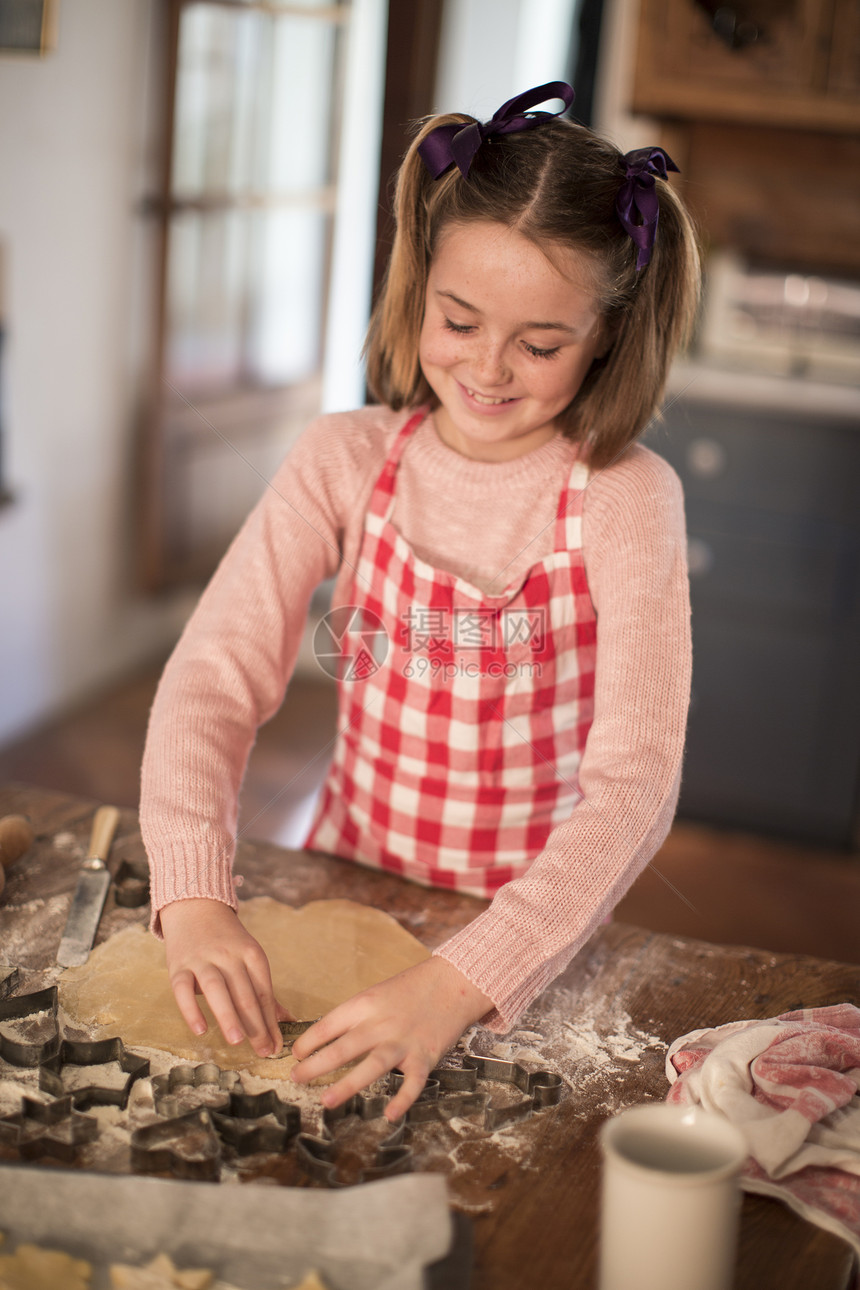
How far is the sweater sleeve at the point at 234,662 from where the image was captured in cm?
87

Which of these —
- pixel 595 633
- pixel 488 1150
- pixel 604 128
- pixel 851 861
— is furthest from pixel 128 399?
pixel 488 1150

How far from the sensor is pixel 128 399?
298cm

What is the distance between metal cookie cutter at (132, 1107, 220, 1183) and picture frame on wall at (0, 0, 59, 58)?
241cm

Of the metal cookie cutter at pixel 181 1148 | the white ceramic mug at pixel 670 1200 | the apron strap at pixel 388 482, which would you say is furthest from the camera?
the apron strap at pixel 388 482

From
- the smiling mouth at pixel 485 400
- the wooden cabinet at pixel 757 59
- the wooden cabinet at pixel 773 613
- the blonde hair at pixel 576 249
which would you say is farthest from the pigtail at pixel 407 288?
the wooden cabinet at pixel 757 59

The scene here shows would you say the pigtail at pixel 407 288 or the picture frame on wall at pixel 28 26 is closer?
the pigtail at pixel 407 288

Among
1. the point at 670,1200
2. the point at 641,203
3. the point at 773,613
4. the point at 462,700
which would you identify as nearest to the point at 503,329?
the point at 641,203

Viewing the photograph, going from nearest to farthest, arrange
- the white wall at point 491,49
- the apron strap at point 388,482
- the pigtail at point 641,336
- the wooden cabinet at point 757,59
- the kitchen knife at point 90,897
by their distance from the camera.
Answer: the kitchen knife at point 90,897
the pigtail at point 641,336
the apron strap at point 388,482
the wooden cabinet at point 757,59
the white wall at point 491,49

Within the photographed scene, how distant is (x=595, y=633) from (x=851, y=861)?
1694 millimetres

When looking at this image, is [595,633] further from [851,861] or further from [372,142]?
[372,142]

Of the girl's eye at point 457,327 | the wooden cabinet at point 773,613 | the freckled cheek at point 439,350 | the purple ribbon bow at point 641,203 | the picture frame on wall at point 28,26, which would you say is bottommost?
the wooden cabinet at point 773,613

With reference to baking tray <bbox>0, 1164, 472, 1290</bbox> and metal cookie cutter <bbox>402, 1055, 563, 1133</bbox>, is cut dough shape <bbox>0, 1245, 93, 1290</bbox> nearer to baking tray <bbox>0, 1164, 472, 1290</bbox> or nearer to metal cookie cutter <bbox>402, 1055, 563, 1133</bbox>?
baking tray <bbox>0, 1164, 472, 1290</bbox>

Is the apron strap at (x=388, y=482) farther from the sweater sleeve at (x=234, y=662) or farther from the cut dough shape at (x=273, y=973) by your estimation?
the cut dough shape at (x=273, y=973)

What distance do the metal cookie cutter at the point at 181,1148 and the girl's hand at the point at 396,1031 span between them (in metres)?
0.07
